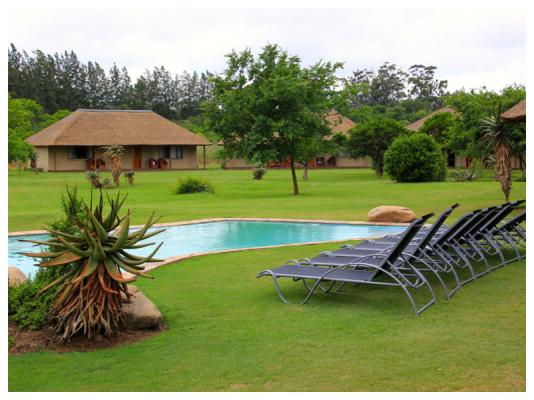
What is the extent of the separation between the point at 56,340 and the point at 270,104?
21.2m

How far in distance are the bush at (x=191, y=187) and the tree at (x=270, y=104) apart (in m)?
1.87

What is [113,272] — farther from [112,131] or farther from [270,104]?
[112,131]

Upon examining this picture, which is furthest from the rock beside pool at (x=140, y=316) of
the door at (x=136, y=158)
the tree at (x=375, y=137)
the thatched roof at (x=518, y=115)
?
the door at (x=136, y=158)

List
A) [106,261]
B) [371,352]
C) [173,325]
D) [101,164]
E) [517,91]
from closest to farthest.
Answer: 1. [371,352]
2. [106,261]
3. [173,325]
4. [517,91]
5. [101,164]

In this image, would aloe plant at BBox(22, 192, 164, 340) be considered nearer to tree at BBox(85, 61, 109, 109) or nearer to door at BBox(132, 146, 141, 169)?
door at BBox(132, 146, 141, 169)

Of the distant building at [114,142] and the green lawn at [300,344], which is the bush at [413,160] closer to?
the distant building at [114,142]

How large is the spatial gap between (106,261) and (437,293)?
3629mm

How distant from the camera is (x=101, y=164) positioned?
44344 millimetres

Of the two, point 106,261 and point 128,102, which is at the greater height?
point 128,102

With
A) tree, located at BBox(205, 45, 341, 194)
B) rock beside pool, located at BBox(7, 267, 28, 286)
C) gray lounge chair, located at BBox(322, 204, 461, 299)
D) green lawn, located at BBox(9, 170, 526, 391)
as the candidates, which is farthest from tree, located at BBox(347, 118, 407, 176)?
rock beside pool, located at BBox(7, 267, 28, 286)

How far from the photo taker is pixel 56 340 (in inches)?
216
